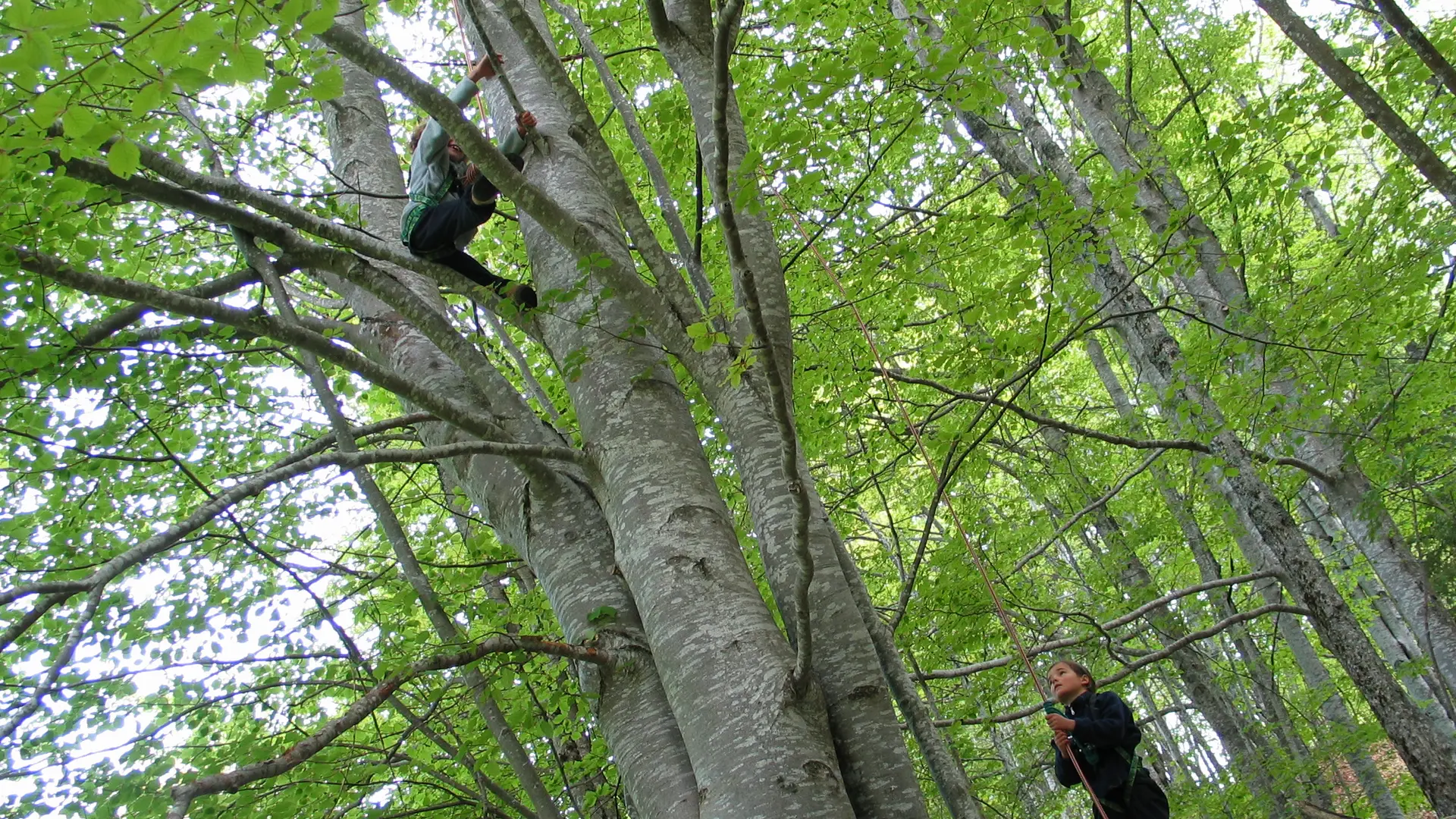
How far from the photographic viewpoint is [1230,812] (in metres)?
7.91

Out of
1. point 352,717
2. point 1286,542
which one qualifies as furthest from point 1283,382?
point 352,717

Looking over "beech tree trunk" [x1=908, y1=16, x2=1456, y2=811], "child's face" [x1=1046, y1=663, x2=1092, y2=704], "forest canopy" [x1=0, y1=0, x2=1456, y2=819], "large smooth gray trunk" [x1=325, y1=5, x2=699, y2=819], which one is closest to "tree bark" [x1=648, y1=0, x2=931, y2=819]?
"forest canopy" [x1=0, y1=0, x2=1456, y2=819]

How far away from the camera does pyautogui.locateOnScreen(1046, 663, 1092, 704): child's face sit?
3695mm

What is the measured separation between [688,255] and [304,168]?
598 centimetres

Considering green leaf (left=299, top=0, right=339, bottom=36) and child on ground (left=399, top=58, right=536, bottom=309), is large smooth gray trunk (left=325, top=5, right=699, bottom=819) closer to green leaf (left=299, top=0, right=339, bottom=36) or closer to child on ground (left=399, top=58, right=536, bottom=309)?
child on ground (left=399, top=58, right=536, bottom=309)

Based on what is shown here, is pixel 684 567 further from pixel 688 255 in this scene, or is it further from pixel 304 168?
pixel 304 168

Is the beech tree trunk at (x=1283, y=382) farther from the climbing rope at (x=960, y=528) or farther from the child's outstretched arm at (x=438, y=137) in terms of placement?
the child's outstretched arm at (x=438, y=137)

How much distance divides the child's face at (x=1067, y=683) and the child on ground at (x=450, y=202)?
2775mm

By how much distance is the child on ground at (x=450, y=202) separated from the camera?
11.6ft

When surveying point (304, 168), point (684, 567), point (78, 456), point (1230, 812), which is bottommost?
point (1230, 812)

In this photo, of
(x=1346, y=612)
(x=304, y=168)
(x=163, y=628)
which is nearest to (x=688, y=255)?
(x=163, y=628)

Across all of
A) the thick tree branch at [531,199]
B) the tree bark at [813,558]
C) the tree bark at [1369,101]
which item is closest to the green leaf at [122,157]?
the thick tree branch at [531,199]

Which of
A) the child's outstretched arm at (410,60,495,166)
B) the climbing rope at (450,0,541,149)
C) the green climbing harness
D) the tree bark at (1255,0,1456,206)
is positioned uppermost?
the child's outstretched arm at (410,60,495,166)

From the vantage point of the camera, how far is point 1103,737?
3477 mm
